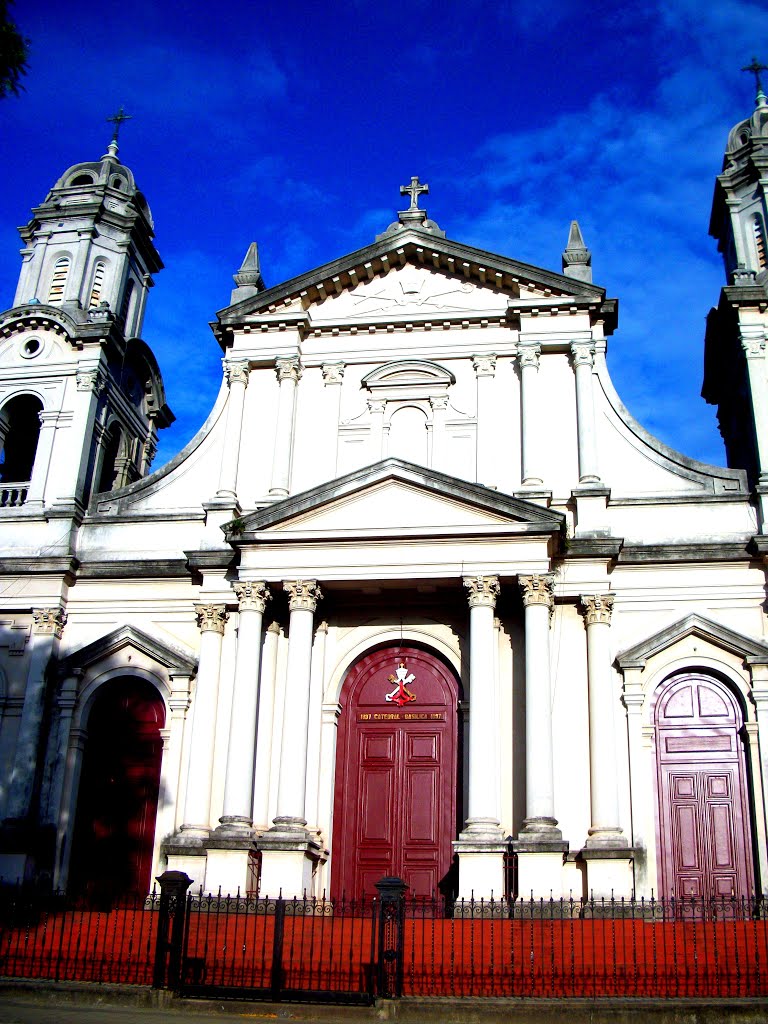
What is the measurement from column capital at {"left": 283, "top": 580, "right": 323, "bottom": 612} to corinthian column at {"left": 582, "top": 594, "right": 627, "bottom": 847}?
4.66m

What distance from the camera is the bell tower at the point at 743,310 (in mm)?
20562

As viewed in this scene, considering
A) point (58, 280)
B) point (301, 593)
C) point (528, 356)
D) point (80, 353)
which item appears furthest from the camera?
point (58, 280)

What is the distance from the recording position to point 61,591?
2123 cm

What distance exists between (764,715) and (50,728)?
12.7m

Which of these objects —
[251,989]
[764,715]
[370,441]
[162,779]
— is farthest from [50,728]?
[764,715]

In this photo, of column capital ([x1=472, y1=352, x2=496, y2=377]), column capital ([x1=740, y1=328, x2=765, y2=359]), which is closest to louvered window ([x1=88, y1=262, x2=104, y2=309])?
column capital ([x1=472, y1=352, x2=496, y2=377])

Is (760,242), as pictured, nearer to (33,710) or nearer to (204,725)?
(204,725)

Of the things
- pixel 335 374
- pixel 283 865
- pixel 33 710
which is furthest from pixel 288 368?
pixel 283 865

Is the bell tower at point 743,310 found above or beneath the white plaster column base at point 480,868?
above

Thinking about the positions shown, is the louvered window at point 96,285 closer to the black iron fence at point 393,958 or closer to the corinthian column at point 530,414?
the corinthian column at point 530,414

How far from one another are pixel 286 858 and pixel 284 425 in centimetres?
829

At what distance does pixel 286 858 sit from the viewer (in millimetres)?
17297

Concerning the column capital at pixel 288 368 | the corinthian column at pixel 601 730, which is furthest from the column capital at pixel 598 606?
the column capital at pixel 288 368

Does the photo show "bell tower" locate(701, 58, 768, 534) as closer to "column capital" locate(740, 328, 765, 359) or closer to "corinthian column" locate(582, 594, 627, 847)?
"column capital" locate(740, 328, 765, 359)
